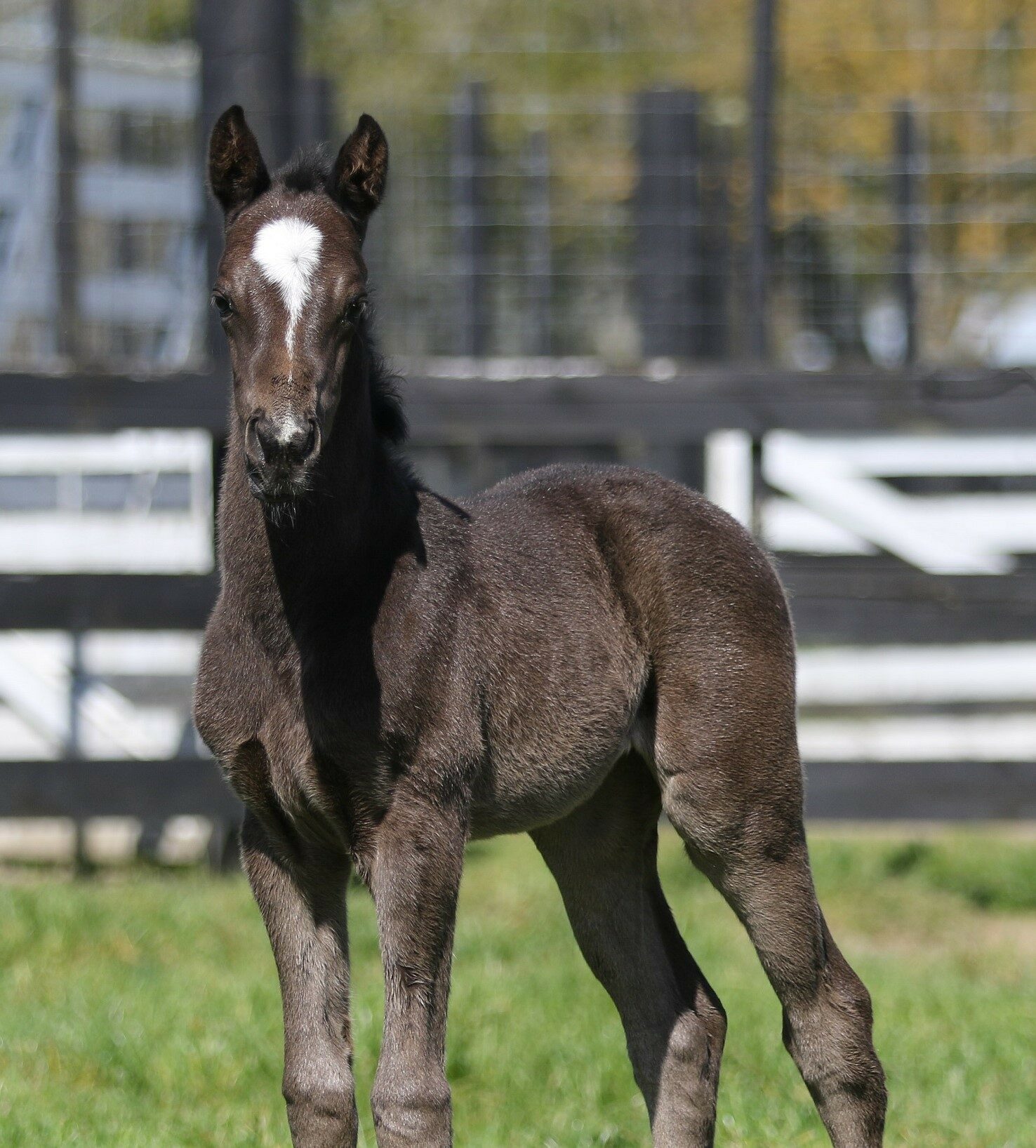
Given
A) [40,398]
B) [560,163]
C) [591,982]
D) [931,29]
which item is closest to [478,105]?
[560,163]

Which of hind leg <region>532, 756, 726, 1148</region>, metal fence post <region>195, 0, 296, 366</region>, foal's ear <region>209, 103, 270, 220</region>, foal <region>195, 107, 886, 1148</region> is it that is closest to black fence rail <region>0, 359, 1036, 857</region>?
metal fence post <region>195, 0, 296, 366</region>

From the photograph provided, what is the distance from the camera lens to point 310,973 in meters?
3.13

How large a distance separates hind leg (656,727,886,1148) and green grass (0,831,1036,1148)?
51 cm

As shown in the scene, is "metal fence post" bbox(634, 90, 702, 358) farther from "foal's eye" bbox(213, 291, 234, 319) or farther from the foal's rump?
"foal's eye" bbox(213, 291, 234, 319)

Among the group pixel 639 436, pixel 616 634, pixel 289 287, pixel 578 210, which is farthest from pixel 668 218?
pixel 289 287

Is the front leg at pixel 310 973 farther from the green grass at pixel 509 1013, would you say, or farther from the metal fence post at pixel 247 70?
the metal fence post at pixel 247 70

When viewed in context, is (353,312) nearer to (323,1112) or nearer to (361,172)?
(361,172)

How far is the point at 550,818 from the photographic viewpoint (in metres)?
3.39

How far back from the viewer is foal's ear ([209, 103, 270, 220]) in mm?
3064

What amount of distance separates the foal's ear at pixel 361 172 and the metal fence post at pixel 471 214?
3.96 meters

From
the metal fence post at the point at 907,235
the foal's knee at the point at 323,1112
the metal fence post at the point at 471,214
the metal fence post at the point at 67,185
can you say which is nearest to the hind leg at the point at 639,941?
the foal's knee at the point at 323,1112

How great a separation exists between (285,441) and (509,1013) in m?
2.60

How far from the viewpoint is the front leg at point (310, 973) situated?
10.0 ft

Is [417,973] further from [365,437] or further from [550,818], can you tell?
[365,437]
